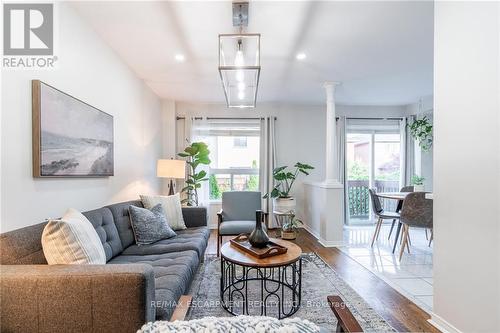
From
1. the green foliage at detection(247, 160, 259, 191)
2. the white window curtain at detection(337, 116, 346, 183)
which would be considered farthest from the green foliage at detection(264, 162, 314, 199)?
the white window curtain at detection(337, 116, 346, 183)

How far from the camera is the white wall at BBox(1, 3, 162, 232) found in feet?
5.20

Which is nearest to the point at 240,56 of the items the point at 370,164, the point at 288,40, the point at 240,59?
the point at 240,59

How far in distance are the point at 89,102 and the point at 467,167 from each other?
10.3 feet

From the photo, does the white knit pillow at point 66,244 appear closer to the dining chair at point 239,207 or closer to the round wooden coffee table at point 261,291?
the round wooden coffee table at point 261,291

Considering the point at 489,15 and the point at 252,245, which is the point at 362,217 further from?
the point at 489,15

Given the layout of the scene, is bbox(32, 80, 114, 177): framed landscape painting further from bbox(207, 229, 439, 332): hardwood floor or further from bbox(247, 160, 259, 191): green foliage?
bbox(247, 160, 259, 191): green foliage

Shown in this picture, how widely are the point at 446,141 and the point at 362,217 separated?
406cm

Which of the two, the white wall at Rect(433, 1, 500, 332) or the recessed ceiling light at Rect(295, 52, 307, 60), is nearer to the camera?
the white wall at Rect(433, 1, 500, 332)

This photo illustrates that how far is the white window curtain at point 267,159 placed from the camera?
512 centimetres

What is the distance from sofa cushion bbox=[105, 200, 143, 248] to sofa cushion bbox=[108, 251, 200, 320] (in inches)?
8.5

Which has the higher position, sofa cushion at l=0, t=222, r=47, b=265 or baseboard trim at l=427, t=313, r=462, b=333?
sofa cushion at l=0, t=222, r=47, b=265

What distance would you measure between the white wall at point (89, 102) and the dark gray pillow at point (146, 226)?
412 mm

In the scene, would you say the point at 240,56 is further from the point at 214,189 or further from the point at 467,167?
the point at 214,189

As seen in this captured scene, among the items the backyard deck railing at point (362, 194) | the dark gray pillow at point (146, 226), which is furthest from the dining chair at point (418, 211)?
the dark gray pillow at point (146, 226)
